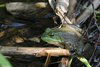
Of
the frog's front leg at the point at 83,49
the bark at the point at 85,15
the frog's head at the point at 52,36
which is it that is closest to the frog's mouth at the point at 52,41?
the frog's head at the point at 52,36

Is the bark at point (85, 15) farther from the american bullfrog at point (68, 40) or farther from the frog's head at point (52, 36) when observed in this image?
the frog's head at point (52, 36)

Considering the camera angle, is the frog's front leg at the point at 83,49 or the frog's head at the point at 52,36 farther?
the frog's front leg at the point at 83,49

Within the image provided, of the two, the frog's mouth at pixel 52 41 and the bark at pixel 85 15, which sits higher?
the bark at pixel 85 15

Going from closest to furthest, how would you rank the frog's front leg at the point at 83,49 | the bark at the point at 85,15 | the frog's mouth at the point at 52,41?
1. the frog's mouth at the point at 52,41
2. the frog's front leg at the point at 83,49
3. the bark at the point at 85,15

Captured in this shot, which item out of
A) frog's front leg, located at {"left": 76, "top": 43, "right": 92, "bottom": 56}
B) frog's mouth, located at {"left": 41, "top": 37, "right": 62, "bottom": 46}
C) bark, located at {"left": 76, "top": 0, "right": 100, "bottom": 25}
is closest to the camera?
frog's mouth, located at {"left": 41, "top": 37, "right": 62, "bottom": 46}

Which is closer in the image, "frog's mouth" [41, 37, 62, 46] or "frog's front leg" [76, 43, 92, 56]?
"frog's mouth" [41, 37, 62, 46]

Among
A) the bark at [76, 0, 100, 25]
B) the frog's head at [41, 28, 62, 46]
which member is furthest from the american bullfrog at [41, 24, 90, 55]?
the bark at [76, 0, 100, 25]

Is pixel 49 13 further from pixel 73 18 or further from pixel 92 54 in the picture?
pixel 92 54

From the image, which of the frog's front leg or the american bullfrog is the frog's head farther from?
the frog's front leg

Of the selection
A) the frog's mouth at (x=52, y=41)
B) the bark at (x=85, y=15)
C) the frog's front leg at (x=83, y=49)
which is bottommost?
the frog's front leg at (x=83, y=49)

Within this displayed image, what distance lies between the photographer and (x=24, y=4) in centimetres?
344

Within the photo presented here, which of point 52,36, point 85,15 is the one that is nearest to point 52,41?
point 52,36

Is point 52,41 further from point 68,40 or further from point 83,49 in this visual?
point 83,49

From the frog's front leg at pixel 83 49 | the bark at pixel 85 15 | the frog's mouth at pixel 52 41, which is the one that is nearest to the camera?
the frog's mouth at pixel 52 41
